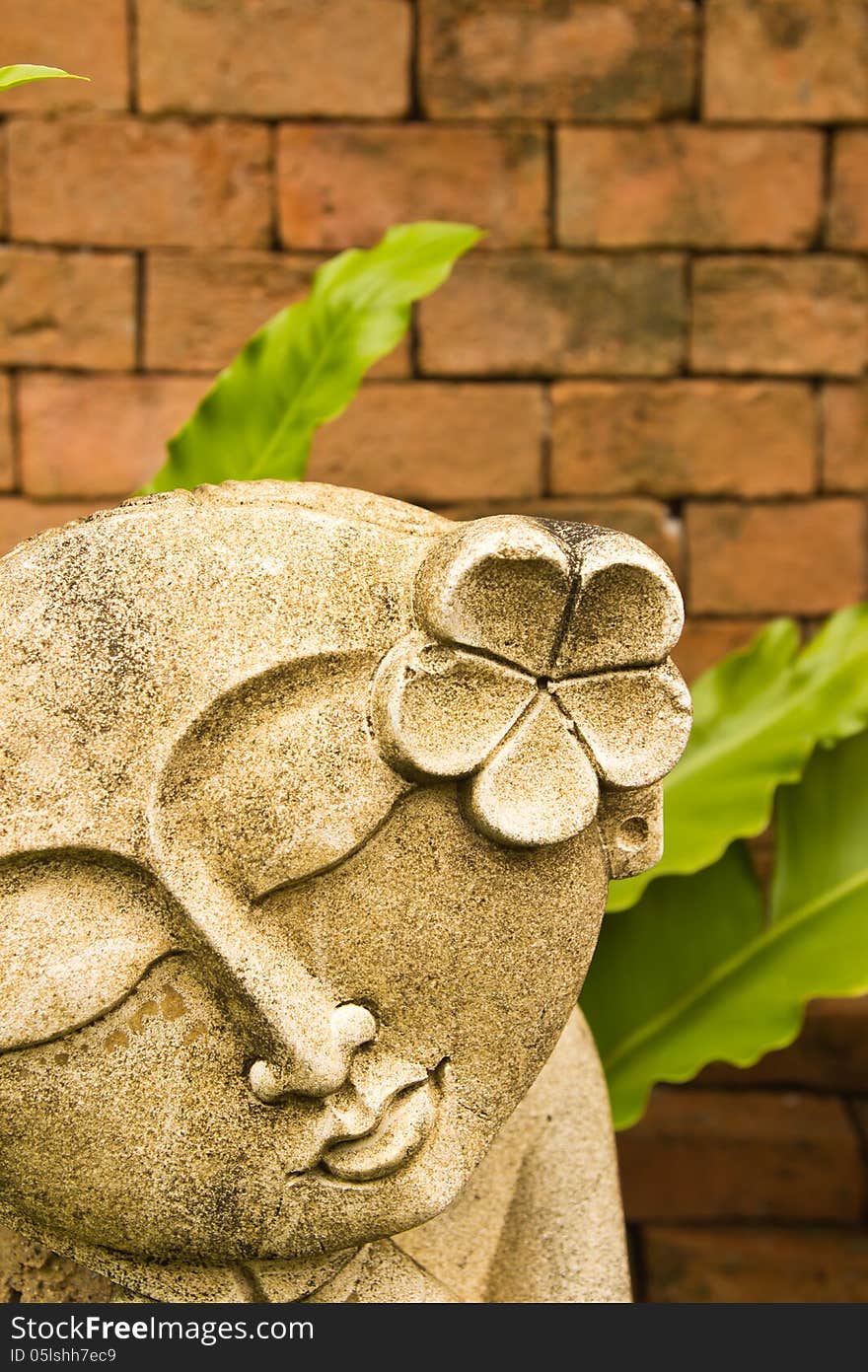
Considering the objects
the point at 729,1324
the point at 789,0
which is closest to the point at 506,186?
the point at 789,0

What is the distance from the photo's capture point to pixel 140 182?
2.20m

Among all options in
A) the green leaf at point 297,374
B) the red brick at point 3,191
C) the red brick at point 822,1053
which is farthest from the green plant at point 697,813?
the red brick at point 3,191

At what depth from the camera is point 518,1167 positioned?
3.43 ft

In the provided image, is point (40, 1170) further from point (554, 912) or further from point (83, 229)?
point (83, 229)

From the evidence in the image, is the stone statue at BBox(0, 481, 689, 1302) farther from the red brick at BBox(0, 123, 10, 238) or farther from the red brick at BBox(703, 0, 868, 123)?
the red brick at BBox(703, 0, 868, 123)

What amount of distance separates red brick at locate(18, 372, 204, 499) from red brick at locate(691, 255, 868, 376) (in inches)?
34.5

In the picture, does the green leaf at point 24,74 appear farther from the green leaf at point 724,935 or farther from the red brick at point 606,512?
the red brick at point 606,512

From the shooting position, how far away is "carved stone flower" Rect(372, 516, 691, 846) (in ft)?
2.49

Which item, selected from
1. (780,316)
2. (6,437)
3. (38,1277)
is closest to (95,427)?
(6,437)

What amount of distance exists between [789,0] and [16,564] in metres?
1.95

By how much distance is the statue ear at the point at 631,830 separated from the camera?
88 cm

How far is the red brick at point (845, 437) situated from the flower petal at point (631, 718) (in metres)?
1.68

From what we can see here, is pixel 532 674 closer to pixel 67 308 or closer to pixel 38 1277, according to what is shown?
pixel 38 1277

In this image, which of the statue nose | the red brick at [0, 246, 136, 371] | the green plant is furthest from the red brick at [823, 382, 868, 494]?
the statue nose
